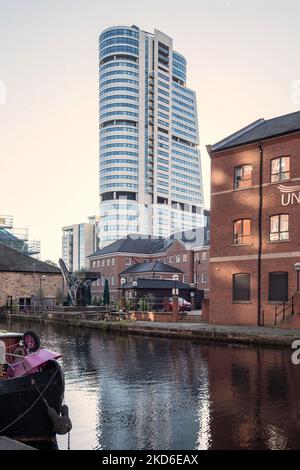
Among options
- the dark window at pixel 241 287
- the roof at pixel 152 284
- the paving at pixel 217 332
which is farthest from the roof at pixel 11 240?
the dark window at pixel 241 287

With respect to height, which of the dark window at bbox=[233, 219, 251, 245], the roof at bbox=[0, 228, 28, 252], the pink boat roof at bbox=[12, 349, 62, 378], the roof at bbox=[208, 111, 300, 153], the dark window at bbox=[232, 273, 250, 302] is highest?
the roof at bbox=[208, 111, 300, 153]

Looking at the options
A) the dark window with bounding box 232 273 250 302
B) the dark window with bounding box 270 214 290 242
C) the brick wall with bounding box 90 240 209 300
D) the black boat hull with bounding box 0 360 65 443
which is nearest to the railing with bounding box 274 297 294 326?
the dark window with bounding box 232 273 250 302

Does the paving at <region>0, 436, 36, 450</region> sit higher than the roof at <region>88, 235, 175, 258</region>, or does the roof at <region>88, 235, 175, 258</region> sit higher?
the roof at <region>88, 235, 175, 258</region>

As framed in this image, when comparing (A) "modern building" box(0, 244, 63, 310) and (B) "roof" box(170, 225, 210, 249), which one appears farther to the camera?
(B) "roof" box(170, 225, 210, 249)

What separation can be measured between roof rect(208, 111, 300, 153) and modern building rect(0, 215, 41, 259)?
5427 cm

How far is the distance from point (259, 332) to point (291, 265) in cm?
576

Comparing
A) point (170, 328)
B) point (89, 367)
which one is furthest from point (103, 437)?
point (170, 328)

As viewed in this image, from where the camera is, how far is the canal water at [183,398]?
392 inches

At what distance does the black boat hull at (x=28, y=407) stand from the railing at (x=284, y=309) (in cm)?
2113

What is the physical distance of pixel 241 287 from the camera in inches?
1278

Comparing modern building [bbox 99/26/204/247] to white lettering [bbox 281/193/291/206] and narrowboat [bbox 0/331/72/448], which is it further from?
narrowboat [bbox 0/331/72/448]

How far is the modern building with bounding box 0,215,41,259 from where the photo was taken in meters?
83.2

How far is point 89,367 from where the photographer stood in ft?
63.2
